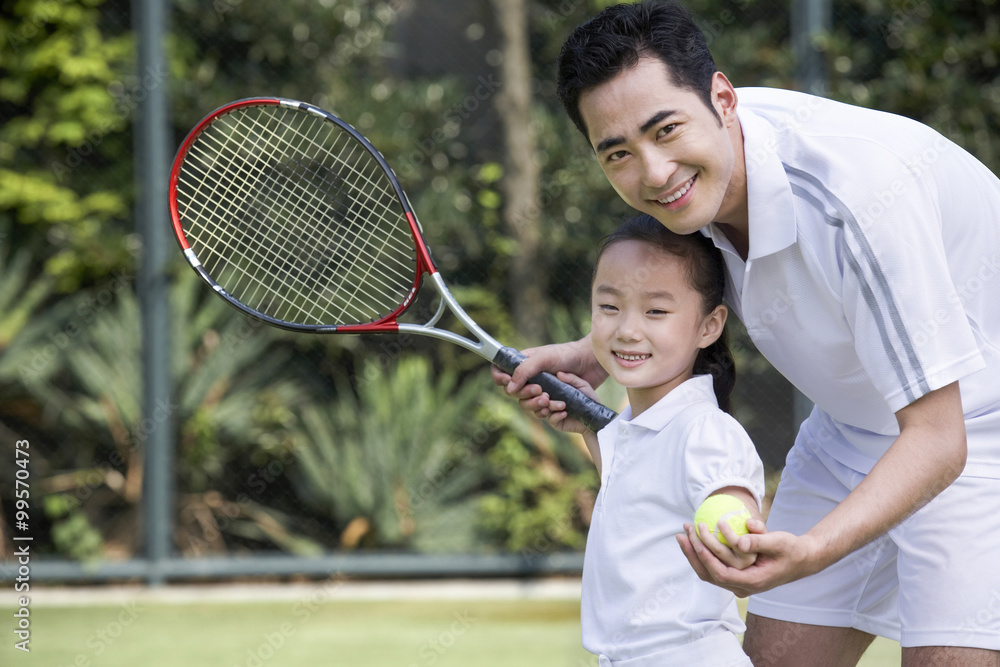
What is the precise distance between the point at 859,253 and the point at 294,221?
3028mm

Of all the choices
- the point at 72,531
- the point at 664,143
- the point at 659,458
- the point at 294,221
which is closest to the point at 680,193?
the point at 664,143

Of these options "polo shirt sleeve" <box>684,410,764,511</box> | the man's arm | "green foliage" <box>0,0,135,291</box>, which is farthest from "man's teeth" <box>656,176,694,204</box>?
"green foliage" <box>0,0,135,291</box>

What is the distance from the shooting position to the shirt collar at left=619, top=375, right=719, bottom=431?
1.74 metres

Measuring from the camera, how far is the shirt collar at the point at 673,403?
5.72 feet

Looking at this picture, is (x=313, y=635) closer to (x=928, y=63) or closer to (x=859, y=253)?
(x=859, y=253)

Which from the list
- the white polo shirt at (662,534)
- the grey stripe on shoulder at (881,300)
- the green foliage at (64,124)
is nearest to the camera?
the grey stripe on shoulder at (881,300)

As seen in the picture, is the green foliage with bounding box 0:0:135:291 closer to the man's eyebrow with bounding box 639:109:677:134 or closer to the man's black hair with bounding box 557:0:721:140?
the man's black hair with bounding box 557:0:721:140

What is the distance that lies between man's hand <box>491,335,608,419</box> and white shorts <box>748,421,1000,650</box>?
453mm

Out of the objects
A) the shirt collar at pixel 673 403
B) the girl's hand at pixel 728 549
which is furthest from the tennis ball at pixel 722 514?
the shirt collar at pixel 673 403

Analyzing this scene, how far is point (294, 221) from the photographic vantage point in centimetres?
426

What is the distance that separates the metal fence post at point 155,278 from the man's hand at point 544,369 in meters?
2.98

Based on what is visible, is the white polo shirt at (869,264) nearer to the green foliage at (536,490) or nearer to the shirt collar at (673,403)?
the shirt collar at (673,403)

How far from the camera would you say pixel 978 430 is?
1773 mm

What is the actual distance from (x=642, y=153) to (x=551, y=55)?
3788 mm
